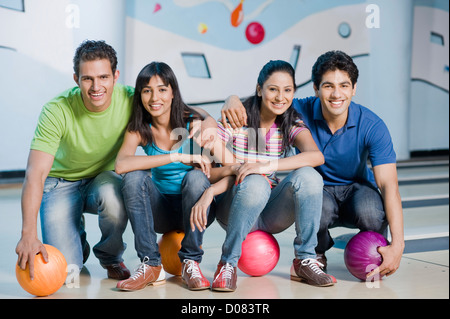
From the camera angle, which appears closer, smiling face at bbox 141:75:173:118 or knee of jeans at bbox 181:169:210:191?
knee of jeans at bbox 181:169:210:191

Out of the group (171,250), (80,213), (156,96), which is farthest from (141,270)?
(156,96)

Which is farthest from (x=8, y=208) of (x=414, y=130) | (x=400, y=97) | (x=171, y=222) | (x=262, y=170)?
(x=414, y=130)

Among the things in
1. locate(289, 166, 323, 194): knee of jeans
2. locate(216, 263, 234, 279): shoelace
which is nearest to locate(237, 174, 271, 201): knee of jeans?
locate(289, 166, 323, 194): knee of jeans

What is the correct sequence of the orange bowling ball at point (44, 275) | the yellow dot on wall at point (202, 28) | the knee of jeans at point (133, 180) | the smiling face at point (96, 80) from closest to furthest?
1. the orange bowling ball at point (44, 275)
2. the knee of jeans at point (133, 180)
3. the smiling face at point (96, 80)
4. the yellow dot on wall at point (202, 28)

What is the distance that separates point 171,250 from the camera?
2072 mm

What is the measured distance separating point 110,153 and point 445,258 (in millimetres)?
1587

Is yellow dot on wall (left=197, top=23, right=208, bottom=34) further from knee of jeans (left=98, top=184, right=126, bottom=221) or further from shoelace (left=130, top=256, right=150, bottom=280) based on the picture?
shoelace (left=130, top=256, right=150, bottom=280)

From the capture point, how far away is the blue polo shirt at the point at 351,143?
6.87ft

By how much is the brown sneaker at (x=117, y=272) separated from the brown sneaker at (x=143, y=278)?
0.56 feet

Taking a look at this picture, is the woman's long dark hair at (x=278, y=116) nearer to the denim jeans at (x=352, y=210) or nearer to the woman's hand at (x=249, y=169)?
the woman's hand at (x=249, y=169)

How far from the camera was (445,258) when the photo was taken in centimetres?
246

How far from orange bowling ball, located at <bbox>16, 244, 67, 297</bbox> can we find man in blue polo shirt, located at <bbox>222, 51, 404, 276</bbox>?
84 centimetres

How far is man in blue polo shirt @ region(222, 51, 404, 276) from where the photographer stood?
2.05m

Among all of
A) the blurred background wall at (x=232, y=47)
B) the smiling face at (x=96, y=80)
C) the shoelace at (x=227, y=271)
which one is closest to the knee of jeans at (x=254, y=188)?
the shoelace at (x=227, y=271)
